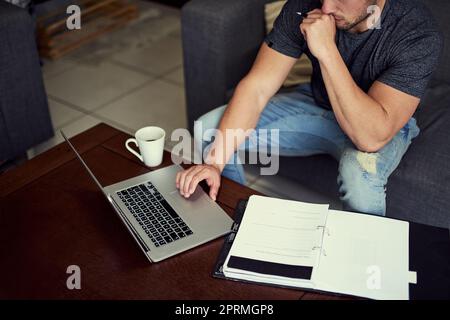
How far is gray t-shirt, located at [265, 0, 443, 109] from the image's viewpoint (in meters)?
1.40

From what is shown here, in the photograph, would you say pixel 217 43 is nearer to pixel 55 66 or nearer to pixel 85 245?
pixel 85 245

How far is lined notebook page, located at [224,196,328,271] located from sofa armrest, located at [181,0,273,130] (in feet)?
2.97

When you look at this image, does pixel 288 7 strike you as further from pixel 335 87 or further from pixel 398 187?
pixel 398 187

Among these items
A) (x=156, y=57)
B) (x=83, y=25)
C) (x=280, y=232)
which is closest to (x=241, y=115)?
(x=280, y=232)

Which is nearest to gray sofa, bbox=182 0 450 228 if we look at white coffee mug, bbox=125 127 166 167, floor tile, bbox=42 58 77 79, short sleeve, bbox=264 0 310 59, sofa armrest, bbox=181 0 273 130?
sofa armrest, bbox=181 0 273 130

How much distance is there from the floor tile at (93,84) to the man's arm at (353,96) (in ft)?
4.77

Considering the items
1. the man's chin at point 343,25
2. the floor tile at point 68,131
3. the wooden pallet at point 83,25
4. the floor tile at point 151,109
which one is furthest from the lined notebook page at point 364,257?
the wooden pallet at point 83,25

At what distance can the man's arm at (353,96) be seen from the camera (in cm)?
138

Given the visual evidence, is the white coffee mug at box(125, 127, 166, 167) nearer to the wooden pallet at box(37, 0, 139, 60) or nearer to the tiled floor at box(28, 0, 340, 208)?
the tiled floor at box(28, 0, 340, 208)

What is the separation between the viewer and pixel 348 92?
1376 mm

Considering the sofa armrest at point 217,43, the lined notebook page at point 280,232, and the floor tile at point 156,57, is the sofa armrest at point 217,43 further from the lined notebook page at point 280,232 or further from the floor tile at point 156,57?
the lined notebook page at point 280,232

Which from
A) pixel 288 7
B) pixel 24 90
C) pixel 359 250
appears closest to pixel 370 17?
pixel 288 7

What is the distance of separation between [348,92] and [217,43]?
770 mm

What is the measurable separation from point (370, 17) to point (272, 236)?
0.66 m
